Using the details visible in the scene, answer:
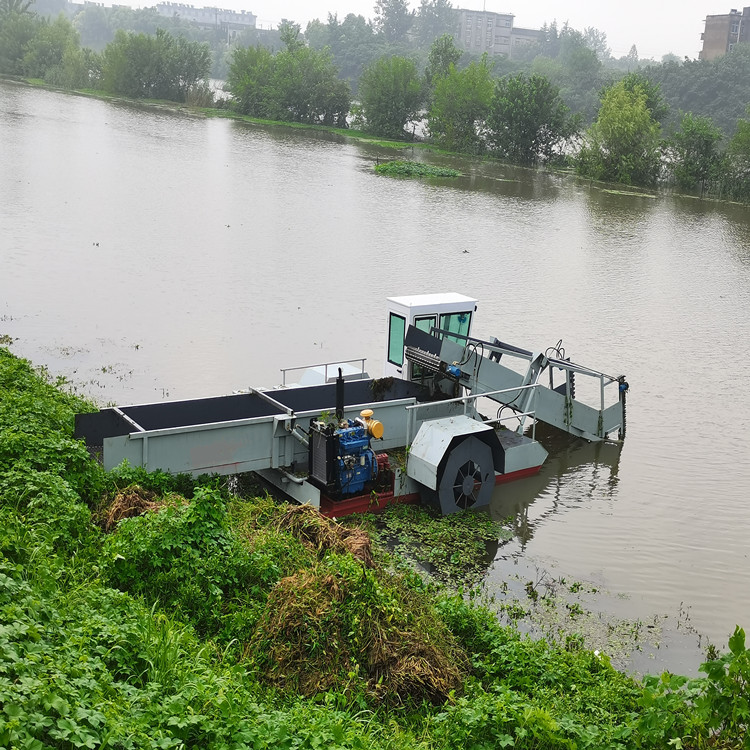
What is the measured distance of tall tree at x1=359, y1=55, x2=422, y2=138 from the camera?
66250 mm

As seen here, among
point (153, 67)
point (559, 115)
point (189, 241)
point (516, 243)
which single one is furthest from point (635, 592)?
point (153, 67)

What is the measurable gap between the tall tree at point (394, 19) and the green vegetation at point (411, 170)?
116 meters

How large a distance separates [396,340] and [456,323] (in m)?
1.05

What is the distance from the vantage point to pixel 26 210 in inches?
1147

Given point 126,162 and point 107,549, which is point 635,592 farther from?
point 126,162

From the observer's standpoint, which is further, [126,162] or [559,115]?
[559,115]

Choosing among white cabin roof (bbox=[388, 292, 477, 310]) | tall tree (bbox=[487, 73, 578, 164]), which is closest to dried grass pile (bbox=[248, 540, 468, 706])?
white cabin roof (bbox=[388, 292, 477, 310])

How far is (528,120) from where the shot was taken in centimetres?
5747

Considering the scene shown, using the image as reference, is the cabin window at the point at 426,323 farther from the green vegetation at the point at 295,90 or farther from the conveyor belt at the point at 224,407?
the green vegetation at the point at 295,90

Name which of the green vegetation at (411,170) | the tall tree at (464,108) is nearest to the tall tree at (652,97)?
the tall tree at (464,108)

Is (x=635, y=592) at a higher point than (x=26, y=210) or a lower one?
lower

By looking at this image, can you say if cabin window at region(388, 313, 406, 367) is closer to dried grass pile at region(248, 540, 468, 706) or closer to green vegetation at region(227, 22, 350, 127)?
dried grass pile at region(248, 540, 468, 706)

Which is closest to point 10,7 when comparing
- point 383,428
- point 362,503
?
point 383,428

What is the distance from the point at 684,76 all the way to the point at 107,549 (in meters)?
83.5
